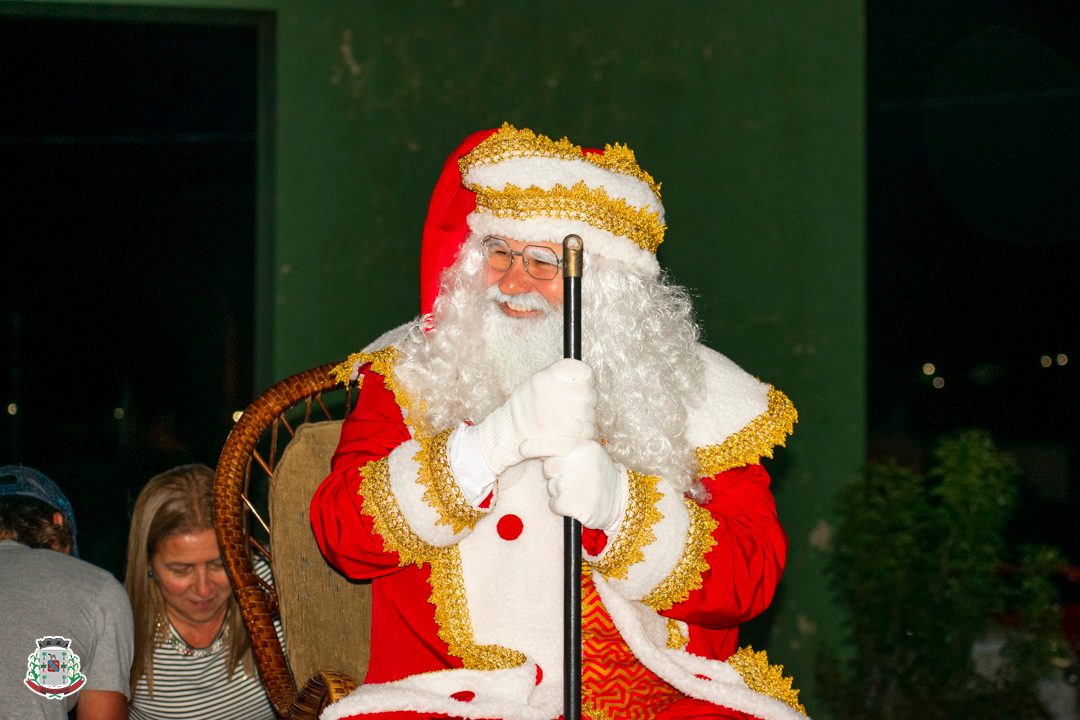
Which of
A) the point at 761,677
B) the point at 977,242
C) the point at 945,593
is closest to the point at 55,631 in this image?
the point at 761,677

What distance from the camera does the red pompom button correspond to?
2303 millimetres

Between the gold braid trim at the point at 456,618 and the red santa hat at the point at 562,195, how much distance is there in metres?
0.63

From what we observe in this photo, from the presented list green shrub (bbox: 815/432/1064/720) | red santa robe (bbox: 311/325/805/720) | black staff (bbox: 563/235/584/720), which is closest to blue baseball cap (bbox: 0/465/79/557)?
red santa robe (bbox: 311/325/805/720)

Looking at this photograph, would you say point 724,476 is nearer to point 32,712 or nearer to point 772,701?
point 772,701

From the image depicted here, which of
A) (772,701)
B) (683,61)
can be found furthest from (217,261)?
(772,701)

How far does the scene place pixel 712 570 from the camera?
2.21m

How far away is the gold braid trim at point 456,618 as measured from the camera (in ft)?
7.39

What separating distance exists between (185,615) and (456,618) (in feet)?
3.62

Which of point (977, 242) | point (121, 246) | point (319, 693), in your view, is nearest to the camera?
point (319, 693)

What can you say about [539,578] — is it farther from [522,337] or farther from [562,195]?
[562,195]

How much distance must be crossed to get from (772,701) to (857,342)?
2100 millimetres

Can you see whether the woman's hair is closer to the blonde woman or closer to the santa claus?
the blonde woman

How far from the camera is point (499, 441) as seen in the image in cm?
209

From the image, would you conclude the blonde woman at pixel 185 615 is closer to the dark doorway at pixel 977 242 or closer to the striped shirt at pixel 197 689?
the striped shirt at pixel 197 689
